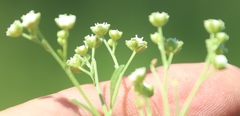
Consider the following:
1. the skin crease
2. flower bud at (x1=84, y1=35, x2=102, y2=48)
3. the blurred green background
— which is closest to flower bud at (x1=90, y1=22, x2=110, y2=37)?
flower bud at (x1=84, y1=35, x2=102, y2=48)

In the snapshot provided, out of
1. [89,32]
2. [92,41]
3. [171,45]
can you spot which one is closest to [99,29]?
[92,41]

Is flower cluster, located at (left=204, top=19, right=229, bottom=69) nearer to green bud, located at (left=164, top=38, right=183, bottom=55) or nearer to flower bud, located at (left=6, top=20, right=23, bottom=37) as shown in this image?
green bud, located at (left=164, top=38, right=183, bottom=55)

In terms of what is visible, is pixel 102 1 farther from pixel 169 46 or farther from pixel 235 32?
pixel 169 46

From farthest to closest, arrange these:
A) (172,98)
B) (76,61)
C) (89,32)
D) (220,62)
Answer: (89,32) → (172,98) → (76,61) → (220,62)

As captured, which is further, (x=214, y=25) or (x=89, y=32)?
(x=89, y=32)

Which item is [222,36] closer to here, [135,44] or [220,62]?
[220,62]

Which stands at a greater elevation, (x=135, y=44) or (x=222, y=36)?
(x=135, y=44)
